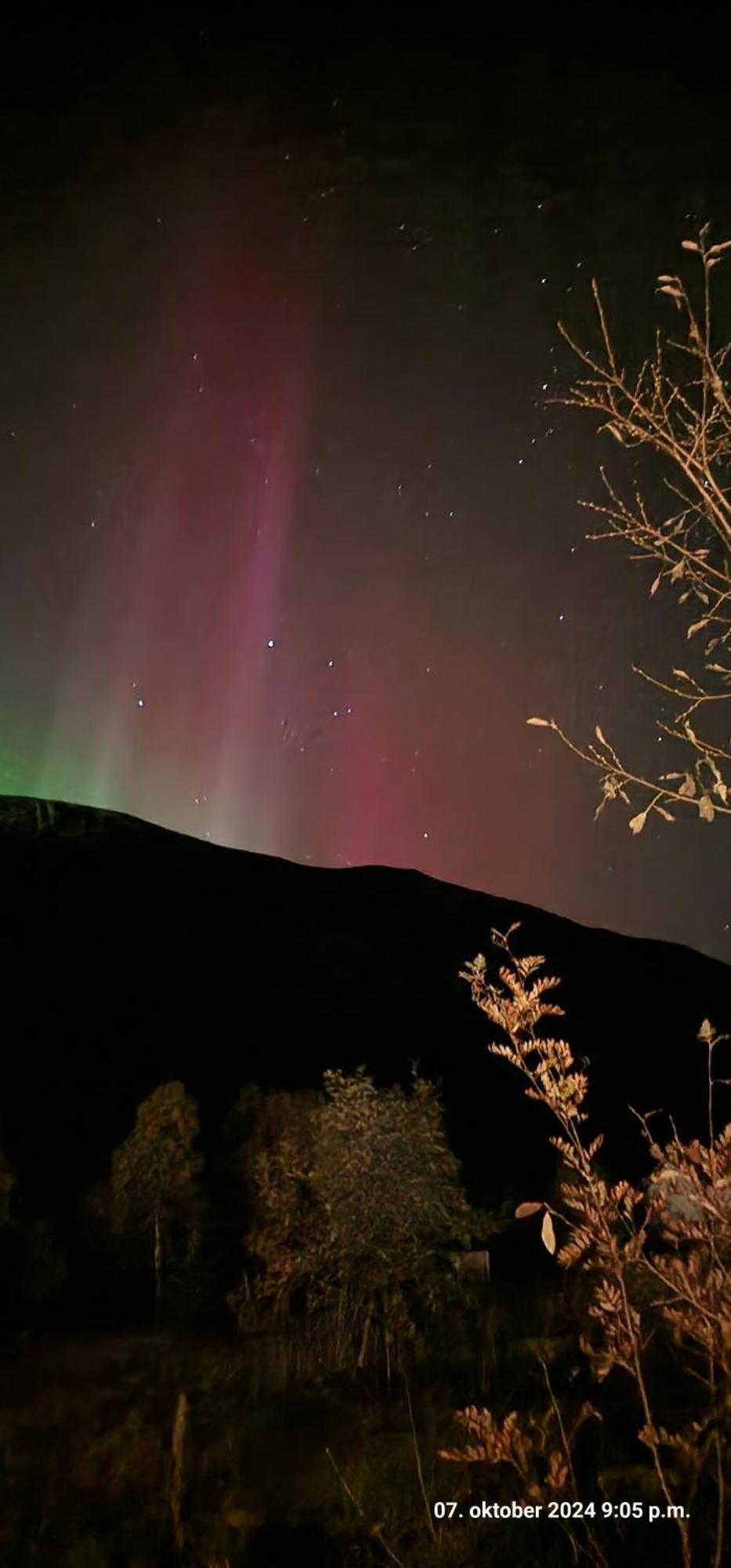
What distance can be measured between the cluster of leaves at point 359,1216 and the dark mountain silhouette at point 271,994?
2746 centimetres

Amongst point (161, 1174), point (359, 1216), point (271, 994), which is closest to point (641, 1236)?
point (359, 1216)

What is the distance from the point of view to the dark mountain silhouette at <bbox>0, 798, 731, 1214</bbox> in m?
59.0

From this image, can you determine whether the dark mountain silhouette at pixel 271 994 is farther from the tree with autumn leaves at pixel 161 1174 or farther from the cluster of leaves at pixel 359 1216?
the cluster of leaves at pixel 359 1216

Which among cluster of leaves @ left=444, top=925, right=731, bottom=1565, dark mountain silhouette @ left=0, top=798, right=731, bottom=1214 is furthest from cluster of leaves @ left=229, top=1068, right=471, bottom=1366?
dark mountain silhouette @ left=0, top=798, right=731, bottom=1214

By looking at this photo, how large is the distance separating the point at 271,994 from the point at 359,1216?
67.5m

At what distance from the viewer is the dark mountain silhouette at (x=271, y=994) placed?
5897cm

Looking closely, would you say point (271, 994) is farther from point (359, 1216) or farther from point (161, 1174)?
point (359, 1216)

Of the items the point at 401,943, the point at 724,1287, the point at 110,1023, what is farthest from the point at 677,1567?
the point at 401,943

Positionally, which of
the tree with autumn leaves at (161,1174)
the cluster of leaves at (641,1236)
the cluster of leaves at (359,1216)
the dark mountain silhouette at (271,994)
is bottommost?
the dark mountain silhouette at (271,994)

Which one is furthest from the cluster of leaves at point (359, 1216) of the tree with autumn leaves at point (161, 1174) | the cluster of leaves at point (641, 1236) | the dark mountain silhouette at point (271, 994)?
the dark mountain silhouette at point (271, 994)

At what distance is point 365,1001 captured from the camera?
83.7 m

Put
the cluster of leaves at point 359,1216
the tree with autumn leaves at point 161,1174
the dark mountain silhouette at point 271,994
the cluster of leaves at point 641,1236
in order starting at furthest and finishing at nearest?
the dark mountain silhouette at point 271,994
the tree with autumn leaves at point 161,1174
the cluster of leaves at point 359,1216
the cluster of leaves at point 641,1236

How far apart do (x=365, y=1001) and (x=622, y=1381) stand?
71.5 metres

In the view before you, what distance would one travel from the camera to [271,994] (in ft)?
268
